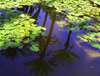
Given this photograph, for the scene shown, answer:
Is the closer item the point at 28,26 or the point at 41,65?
the point at 41,65

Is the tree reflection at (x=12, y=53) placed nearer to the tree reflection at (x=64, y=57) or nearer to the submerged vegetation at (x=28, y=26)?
the submerged vegetation at (x=28, y=26)

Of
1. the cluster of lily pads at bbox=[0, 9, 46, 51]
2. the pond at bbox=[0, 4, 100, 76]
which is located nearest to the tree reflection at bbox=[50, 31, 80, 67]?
the pond at bbox=[0, 4, 100, 76]

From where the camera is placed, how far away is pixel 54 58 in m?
1.29

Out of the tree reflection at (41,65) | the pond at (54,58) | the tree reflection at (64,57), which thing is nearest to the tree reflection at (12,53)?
the pond at (54,58)

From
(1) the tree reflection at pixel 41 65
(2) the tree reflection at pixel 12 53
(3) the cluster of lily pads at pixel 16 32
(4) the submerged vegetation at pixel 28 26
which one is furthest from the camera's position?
(4) the submerged vegetation at pixel 28 26

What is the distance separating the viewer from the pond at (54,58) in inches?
43.0

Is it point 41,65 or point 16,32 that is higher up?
point 16,32

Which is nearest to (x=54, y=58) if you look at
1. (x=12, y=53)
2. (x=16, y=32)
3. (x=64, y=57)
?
(x=64, y=57)

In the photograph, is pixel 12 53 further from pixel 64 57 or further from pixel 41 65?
pixel 64 57

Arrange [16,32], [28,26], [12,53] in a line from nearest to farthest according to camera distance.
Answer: [12,53] < [16,32] < [28,26]

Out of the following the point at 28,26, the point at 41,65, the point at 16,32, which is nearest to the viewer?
the point at 41,65

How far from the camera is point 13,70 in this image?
41.6 inches

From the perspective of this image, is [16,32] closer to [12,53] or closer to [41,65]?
[12,53]

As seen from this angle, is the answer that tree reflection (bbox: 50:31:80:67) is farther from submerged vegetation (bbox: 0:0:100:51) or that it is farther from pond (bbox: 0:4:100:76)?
submerged vegetation (bbox: 0:0:100:51)
